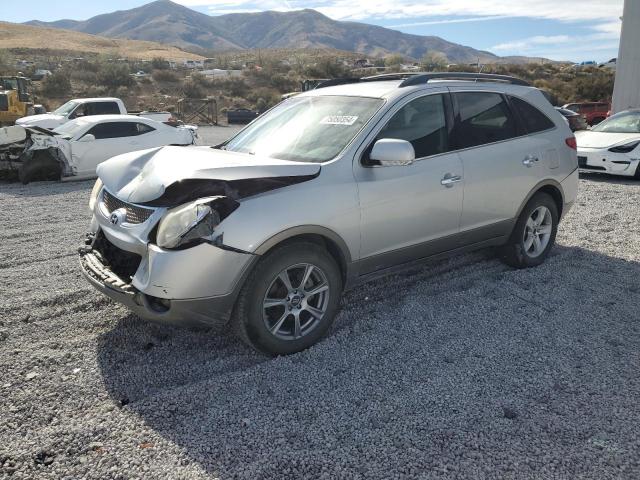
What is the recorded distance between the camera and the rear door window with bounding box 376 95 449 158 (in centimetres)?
432

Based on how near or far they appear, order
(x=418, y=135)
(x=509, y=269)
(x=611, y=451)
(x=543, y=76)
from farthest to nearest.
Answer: (x=543, y=76), (x=509, y=269), (x=418, y=135), (x=611, y=451)

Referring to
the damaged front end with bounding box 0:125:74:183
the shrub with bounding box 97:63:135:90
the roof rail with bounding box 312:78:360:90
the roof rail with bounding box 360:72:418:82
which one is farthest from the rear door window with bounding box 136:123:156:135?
the shrub with bounding box 97:63:135:90

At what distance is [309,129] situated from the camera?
14.4 ft

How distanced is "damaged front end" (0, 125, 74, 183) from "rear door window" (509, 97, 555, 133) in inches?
378

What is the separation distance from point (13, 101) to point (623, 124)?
745 inches

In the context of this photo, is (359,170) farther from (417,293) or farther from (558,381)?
(558,381)

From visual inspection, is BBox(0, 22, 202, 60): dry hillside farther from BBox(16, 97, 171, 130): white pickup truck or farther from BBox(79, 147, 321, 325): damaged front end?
BBox(79, 147, 321, 325): damaged front end

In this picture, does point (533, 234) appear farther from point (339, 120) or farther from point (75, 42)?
point (75, 42)

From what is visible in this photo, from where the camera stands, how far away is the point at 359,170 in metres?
4.00

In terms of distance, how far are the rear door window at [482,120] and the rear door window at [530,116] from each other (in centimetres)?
16

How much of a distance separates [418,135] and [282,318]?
1886mm

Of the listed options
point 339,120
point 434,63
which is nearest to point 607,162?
point 339,120

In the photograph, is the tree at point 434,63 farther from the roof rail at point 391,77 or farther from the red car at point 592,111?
the roof rail at point 391,77

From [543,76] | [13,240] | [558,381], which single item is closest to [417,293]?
[558,381]
